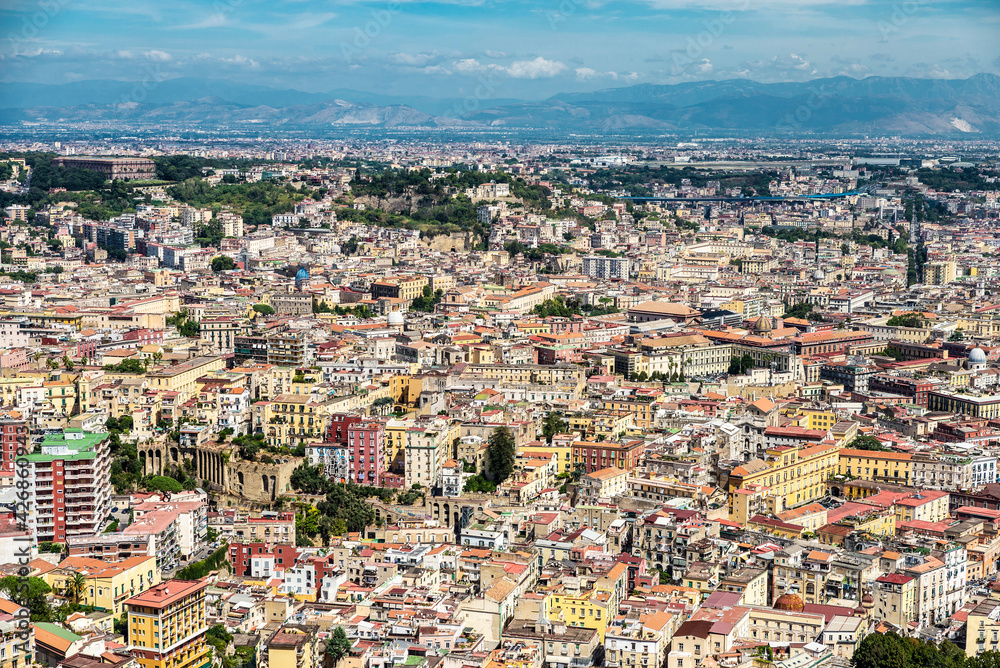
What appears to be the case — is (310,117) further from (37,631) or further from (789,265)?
(37,631)

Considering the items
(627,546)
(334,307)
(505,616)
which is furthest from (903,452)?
(334,307)

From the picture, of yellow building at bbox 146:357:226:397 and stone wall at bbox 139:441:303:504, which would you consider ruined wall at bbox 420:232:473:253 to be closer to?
yellow building at bbox 146:357:226:397

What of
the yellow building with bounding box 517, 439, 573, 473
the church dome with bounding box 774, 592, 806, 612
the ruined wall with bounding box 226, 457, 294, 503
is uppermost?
the yellow building with bounding box 517, 439, 573, 473

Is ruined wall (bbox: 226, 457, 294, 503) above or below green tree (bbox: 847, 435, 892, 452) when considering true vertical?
below

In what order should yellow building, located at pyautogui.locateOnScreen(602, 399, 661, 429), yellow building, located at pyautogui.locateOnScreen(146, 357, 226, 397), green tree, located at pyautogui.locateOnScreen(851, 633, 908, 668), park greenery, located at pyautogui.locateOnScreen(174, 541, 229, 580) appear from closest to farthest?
green tree, located at pyautogui.locateOnScreen(851, 633, 908, 668) < park greenery, located at pyautogui.locateOnScreen(174, 541, 229, 580) < yellow building, located at pyautogui.locateOnScreen(602, 399, 661, 429) < yellow building, located at pyautogui.locateOnScreen(146, 357, 226, 397)

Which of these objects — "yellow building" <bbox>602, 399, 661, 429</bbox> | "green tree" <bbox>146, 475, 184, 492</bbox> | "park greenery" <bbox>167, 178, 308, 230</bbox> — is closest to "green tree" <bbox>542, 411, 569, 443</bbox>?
"yellow building" <bbox>602, 399, 661, 429</bbox>

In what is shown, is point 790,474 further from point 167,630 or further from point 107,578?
point 107,578

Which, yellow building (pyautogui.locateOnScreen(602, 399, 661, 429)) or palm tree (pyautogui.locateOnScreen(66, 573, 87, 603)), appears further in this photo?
yellow building (pyautogui.locateOnScreen(602, 399, 661, 429))
